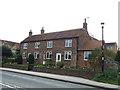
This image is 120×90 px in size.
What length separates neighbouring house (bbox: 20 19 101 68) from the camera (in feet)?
106

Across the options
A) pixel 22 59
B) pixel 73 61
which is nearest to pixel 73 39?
pixel 73 61

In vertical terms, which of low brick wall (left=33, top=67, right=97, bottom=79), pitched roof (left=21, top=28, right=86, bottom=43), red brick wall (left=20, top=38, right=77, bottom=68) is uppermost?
pitched roof (left=21, top=28, right=86, bottom=43)

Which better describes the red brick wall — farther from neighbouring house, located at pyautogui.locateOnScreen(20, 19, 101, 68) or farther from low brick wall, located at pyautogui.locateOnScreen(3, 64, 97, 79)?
low brick wall, located at pyautogui.locateOnScreen(3, 64, 97, 79)

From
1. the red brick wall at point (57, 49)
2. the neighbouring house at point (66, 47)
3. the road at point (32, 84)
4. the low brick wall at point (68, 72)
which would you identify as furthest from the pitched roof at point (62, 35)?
the road at point (32, 84)

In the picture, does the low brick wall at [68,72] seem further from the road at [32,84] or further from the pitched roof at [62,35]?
the pitched roof at [62,35]

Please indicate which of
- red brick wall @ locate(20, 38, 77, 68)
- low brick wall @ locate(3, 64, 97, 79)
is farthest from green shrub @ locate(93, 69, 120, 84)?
red brick wall @ locate(20, 38, 77, 68)

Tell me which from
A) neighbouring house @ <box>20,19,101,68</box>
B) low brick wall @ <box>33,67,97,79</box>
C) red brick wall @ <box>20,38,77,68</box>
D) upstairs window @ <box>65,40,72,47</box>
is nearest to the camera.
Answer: low brick wall @ <box>33,67,97,79</box>

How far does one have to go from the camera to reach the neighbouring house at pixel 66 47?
32.4 metres

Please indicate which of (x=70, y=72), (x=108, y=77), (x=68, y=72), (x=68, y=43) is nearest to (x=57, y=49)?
(x=68, y=43)

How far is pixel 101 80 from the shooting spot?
59.6 feet

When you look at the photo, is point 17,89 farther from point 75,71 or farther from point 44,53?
point 44,53

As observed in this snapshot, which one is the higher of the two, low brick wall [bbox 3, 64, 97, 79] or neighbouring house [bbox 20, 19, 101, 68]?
neighbouring house [bbox 20, 19, 101, 68]

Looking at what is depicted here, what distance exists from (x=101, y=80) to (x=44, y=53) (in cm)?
2244

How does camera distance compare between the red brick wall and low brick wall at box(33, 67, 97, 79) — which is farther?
the red brick wall
